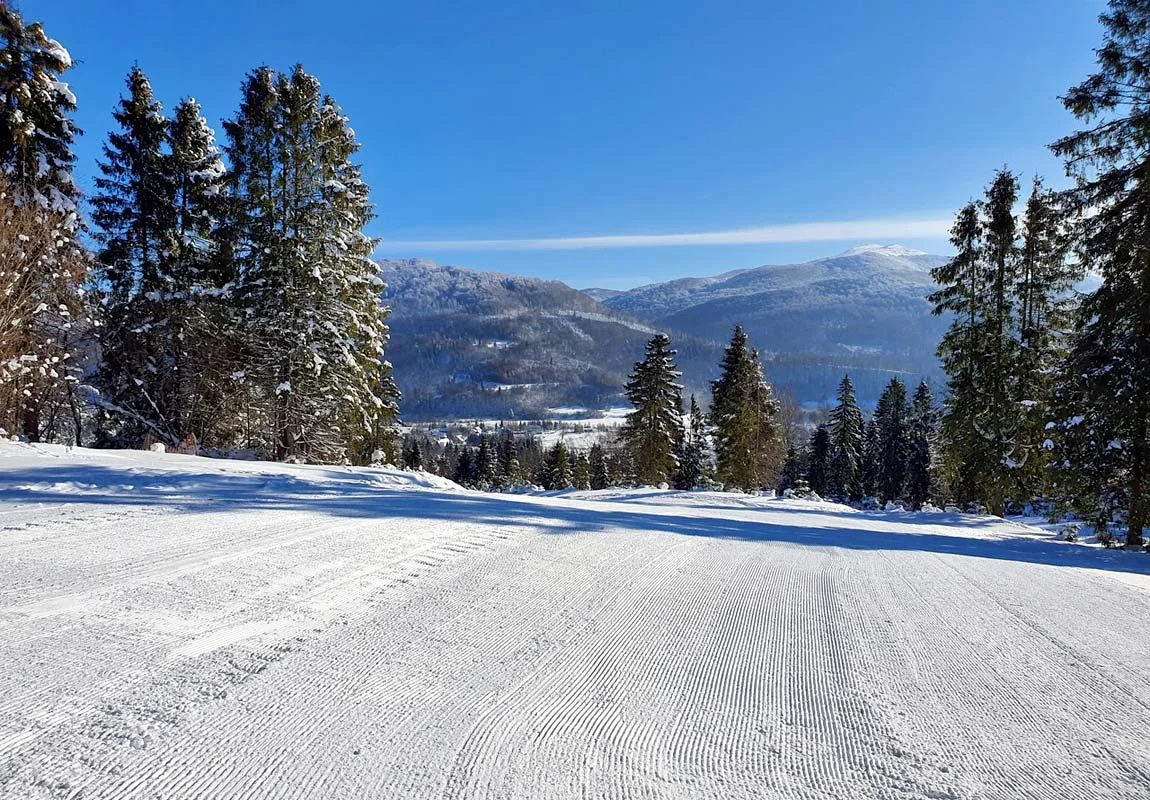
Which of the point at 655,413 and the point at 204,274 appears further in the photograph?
the point at 655,413

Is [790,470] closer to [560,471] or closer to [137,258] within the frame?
[560,471]

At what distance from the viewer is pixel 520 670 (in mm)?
2617

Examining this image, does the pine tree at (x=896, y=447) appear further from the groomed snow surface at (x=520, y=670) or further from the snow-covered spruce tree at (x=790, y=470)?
the groomed snow surface at (x=520, y=670)

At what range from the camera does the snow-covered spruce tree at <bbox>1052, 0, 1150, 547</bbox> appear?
10594mm

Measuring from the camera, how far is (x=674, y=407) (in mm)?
33875

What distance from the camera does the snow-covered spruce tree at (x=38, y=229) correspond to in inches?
507

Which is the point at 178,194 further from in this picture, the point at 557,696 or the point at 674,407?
the point at 674,407

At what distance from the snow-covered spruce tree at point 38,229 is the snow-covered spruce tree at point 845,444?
42144 millimetres

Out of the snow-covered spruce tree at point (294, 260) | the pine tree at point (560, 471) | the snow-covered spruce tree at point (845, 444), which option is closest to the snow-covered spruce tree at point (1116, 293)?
the snow-covered spruce tree at point (294, 260)

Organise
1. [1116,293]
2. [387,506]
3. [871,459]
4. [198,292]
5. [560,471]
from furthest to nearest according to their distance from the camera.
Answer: [871,459]
[560,471]
[198,292]
[1116,293]
[387,506]

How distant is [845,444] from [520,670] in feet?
161

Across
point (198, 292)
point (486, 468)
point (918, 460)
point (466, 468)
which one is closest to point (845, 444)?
point (918, 460)

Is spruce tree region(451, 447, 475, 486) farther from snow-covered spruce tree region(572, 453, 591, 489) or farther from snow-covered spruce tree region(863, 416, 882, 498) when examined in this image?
snow-covered spruce tree region(863, 416, 882, 498)

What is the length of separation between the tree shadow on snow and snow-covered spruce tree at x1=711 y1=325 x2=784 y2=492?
23.5m
